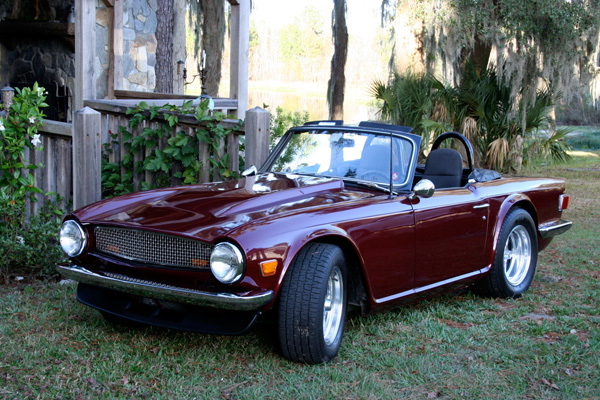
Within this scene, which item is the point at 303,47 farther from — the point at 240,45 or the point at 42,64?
the point at 240,45

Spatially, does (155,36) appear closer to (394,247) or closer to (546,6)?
(546,6)

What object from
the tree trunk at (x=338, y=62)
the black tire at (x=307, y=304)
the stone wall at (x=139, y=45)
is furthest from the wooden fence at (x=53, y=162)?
the tree trunk at (x=338, y=62)

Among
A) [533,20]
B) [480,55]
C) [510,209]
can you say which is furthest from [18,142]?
[480,55]

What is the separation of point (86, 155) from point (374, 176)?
2560 millimetres

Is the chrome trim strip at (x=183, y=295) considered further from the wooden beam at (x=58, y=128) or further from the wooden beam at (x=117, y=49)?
the wooden beam at (x=117, y=49)

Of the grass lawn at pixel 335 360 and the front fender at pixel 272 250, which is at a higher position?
the front fender at pixel 272 250

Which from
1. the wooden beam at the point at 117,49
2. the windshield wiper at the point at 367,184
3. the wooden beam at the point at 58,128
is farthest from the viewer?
the wooden beam at the point at 117,49

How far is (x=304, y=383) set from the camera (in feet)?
11.4

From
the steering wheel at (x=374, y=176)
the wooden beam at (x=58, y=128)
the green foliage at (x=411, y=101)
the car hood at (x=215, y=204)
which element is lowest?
the car hood at (x=215, y=204)

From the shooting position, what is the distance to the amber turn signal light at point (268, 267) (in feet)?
11.2

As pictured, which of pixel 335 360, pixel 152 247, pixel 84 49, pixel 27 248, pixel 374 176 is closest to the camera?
pixel 152 247

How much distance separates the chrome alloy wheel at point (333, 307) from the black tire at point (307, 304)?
90mm

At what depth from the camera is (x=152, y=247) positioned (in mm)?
3699

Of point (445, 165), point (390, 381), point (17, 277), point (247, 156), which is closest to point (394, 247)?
point (390, 381)
